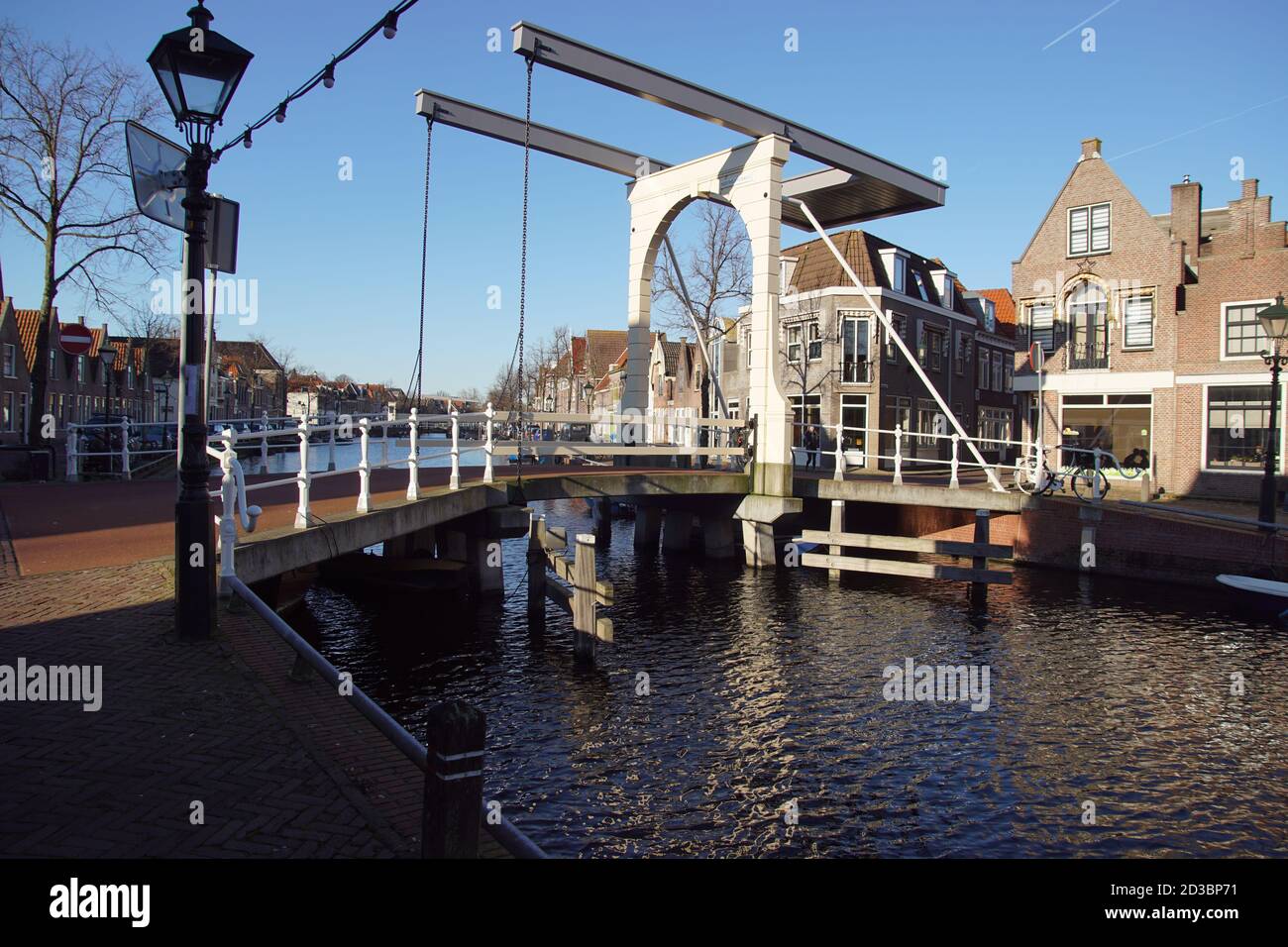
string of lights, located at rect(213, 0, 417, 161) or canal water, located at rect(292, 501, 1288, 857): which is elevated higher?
string of lights, located at rect(213, 0, 417, 161)

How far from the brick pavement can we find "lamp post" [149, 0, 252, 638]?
17.7 inches

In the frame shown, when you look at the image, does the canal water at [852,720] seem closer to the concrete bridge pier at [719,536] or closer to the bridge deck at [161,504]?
the bridge deck at [161,504]

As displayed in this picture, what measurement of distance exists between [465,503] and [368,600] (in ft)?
8.91

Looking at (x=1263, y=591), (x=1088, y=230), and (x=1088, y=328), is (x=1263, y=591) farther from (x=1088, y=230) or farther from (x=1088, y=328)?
(x=1088, y=230)

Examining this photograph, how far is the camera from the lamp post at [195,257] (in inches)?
227

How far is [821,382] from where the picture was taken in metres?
31.6

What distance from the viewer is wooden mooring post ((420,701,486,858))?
329cm

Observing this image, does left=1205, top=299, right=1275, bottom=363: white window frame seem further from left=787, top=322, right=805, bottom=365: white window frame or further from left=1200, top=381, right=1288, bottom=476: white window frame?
left=787, top=322, right=805, bottom=365: white window frame

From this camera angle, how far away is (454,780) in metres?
3.32

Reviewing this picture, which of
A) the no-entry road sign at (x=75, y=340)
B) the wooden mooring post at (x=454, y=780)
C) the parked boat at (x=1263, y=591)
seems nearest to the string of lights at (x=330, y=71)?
the wooden mooring post at (x=454, y=780)

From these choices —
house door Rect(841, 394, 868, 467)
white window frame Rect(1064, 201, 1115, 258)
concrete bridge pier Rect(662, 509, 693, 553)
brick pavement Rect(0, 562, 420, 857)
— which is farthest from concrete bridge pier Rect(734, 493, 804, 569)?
house door Rect(841, 394, 868, 467)

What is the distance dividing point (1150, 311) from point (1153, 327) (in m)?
0.48

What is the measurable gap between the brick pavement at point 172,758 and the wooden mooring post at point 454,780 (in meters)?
0.34
